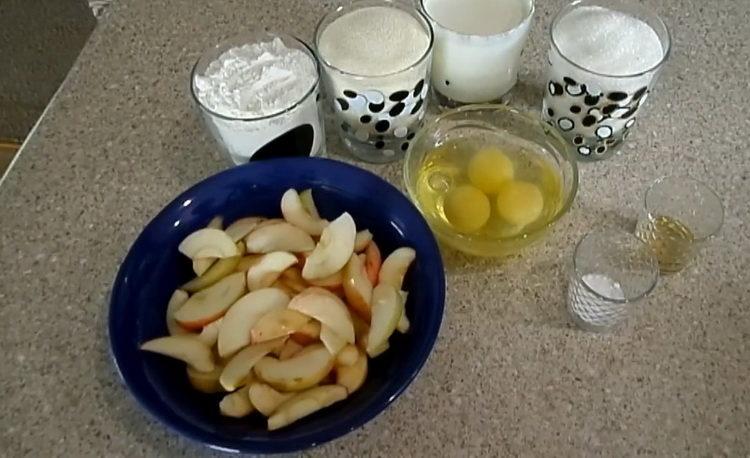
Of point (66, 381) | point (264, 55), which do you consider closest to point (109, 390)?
point (66, 381)

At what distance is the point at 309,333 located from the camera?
26.4 inches

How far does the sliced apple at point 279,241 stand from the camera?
72 centimetres

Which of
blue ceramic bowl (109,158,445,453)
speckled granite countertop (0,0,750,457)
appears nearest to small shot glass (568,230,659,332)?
speckled granite countertop (0,0,750,457)

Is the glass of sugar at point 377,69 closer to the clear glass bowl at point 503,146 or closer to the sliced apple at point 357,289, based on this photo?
the clear glass bowl at point 503,146

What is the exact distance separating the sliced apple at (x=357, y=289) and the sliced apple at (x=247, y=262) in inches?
3.1

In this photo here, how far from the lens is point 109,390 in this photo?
71 cm

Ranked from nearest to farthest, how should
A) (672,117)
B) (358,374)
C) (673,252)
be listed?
1. (358,374)
2. (673,252)
3. (672,117)

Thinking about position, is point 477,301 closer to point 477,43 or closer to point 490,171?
point 490,171

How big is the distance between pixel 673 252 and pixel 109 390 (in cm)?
51

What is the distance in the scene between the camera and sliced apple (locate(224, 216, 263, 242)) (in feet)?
2.42

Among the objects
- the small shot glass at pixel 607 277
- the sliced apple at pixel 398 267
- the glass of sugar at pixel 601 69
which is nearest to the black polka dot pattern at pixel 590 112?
the glass of sugar at pixel 601 69

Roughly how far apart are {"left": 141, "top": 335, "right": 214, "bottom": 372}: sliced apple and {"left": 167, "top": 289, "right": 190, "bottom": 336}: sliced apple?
0.02 meters

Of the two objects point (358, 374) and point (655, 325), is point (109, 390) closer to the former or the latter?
point (358, 374)

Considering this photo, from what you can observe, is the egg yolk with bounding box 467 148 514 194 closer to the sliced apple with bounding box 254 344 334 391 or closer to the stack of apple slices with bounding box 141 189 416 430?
the stack of apple slices with bounding box 141 189 416 430
